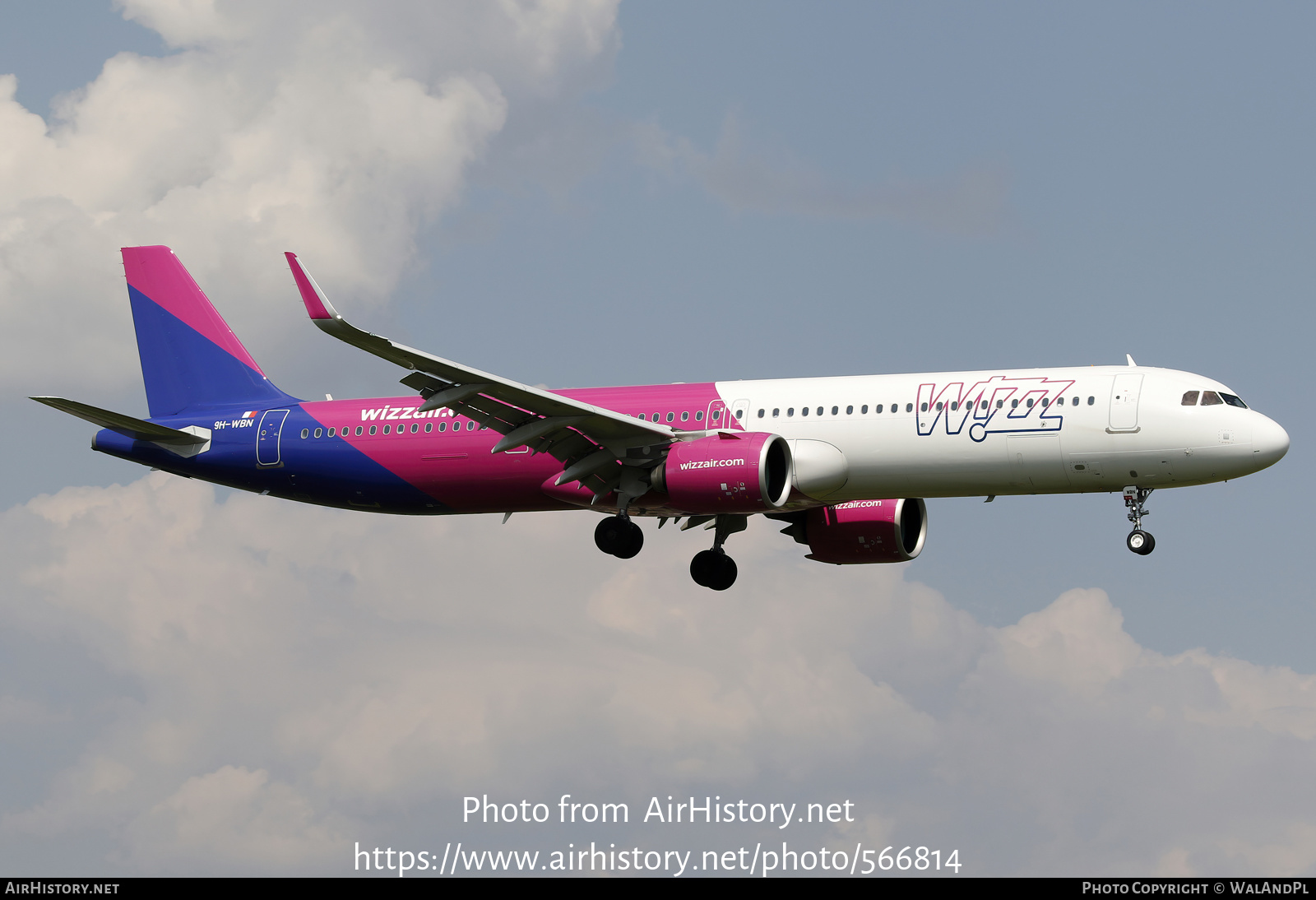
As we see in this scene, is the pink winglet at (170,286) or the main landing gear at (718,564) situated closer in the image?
the main landing gear at (718,564)

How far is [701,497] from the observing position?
3747 centimetres

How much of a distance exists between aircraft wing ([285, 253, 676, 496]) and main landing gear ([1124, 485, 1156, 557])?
1058cm

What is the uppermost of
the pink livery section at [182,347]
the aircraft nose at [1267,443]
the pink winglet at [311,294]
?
the pink livery section at [182,347]

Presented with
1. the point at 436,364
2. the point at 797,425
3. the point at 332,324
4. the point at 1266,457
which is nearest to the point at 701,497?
the point at 797,425

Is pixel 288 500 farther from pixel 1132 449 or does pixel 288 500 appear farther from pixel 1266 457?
pixel 1266 457

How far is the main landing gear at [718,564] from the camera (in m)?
44.6

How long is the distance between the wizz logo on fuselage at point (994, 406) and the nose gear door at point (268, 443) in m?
17.2

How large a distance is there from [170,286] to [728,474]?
20307 mm

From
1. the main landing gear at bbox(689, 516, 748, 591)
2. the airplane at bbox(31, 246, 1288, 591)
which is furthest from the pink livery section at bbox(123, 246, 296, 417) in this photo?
the main landing gear at bbox(689, 516, 748, 591)

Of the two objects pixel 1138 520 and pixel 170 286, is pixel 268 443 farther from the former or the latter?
pixel 1138 520

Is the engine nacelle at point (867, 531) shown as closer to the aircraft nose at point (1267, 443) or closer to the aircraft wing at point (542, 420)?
the aircraft wing at point (542, 420)

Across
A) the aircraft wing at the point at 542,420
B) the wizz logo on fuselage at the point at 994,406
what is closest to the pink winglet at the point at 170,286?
the aircraft wing at the point at 542,420

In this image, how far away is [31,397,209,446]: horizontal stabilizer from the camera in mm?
42828

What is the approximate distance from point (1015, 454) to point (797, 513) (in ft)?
29.6
